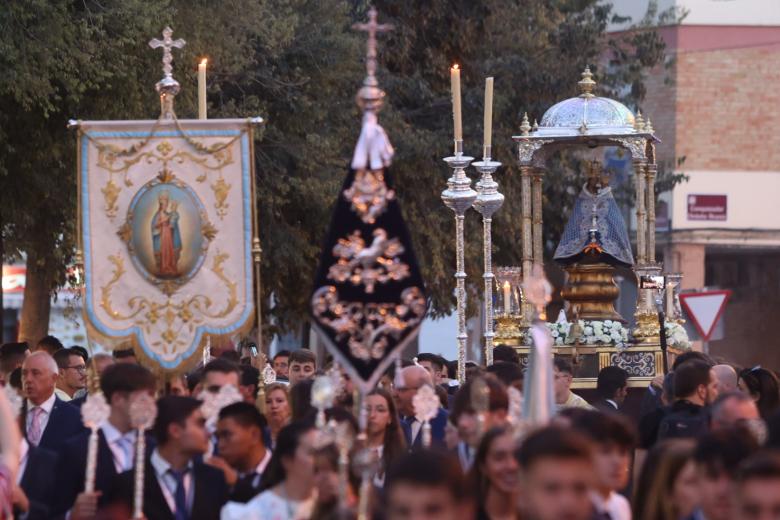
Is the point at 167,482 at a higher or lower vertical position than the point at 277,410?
lower

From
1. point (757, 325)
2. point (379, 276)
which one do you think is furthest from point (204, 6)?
point (757, 325)

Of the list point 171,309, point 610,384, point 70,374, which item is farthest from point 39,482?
point 610,384

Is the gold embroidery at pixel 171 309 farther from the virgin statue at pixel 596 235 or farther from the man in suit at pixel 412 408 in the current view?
the virgin statue at pixel 596 235

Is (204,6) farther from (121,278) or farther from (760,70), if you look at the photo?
(760,70)

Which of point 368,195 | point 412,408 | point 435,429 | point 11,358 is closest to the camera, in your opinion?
point 368,195

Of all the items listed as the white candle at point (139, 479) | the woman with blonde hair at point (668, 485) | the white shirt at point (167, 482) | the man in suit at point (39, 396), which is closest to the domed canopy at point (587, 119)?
the man in suit at point (39, 396)

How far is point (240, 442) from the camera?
387 inches

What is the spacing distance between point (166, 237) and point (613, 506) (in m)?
5.00

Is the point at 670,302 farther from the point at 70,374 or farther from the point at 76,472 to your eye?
the point at 76,472

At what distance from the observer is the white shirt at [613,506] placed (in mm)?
7871

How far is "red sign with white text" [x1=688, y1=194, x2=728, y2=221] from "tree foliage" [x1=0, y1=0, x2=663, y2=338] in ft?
19.6

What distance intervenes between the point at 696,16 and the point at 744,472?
35.3 metres

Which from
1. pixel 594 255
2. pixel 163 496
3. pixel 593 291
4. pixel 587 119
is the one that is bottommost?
pixel 163 496

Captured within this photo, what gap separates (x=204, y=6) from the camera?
21.9 m
